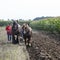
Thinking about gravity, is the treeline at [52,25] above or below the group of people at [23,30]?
below

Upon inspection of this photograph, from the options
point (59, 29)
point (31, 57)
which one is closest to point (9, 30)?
point (59, 29)

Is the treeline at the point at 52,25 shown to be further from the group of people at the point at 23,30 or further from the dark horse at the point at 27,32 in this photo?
the dark horse at the point at 27,32

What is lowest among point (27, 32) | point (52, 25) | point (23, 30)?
point (52, 25)

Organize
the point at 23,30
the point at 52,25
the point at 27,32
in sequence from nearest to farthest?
the point at 27,32, the point at 23,30, the point at 52,25

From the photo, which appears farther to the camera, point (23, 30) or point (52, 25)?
point (52, 25)

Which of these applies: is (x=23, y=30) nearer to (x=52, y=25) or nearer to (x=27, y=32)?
(x=27, y=32)

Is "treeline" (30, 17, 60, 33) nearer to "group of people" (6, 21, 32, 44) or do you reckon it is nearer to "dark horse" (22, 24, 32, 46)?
"group of people" (6, 21, 32, 44)

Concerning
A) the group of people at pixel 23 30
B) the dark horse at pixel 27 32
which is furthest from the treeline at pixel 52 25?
the dark horse at pixel 27 32

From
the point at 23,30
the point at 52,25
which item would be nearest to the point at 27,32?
the point at 23,30

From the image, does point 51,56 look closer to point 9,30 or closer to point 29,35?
point 29,35

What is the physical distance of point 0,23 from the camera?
91.8 metres

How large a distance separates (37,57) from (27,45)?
5504 mm

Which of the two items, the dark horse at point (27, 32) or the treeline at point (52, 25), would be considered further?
the treeline at point (52, 25)

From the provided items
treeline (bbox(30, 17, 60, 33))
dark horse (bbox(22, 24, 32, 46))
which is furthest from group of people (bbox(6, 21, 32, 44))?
treeline (bbox(30, 17, 60, 33))
